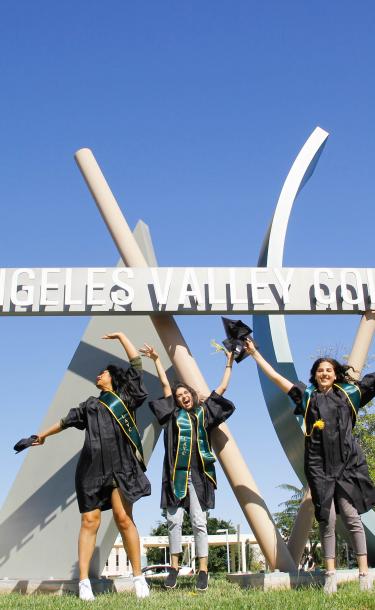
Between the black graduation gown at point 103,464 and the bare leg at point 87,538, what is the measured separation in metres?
0.06

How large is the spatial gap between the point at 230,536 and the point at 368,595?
42.5 meters

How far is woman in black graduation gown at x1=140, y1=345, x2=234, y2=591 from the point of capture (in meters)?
5.08

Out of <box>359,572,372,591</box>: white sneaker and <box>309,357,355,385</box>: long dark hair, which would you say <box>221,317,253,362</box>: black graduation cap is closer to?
<box>309,357,355,385</box>: long dark hair

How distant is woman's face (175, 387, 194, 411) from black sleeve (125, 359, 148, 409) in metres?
0.37

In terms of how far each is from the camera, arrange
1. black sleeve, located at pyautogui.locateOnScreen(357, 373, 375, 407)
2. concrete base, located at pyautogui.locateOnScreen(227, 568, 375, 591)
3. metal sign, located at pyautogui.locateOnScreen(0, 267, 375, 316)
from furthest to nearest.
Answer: metal sign, located at pyautogui.locateOnScreen(0, 267, 375, 316), black sleeve, located at pyautogui.locateOnScreen(357, 373, 375, 407), concrete base, located at pyautogui.locateOnScreen(227, 568, 375, 591)

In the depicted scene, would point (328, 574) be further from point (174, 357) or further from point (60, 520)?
point (60, 520)

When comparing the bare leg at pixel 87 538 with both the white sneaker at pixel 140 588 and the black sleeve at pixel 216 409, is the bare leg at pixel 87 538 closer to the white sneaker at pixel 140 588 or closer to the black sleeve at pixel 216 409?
the white sneaker at pixel 140 588

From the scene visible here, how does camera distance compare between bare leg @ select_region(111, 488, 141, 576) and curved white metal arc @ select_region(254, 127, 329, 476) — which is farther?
curved white metal arc @ select_region(254, 127, 329, 476)

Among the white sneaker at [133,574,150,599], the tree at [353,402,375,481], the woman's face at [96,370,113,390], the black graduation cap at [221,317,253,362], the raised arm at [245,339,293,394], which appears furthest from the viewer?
the tree at [353,402,375,481]

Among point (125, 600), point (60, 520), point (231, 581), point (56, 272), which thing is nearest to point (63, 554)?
point (60, 520)

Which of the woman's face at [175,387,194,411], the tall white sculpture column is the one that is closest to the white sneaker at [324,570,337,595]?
the tall white sculpture column

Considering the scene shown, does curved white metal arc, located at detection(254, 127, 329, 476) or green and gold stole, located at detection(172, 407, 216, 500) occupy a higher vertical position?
curved white metal arc, located at detection(254, 127, 329, 476)

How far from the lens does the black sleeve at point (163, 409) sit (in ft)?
18.0

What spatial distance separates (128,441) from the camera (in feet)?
16.7
